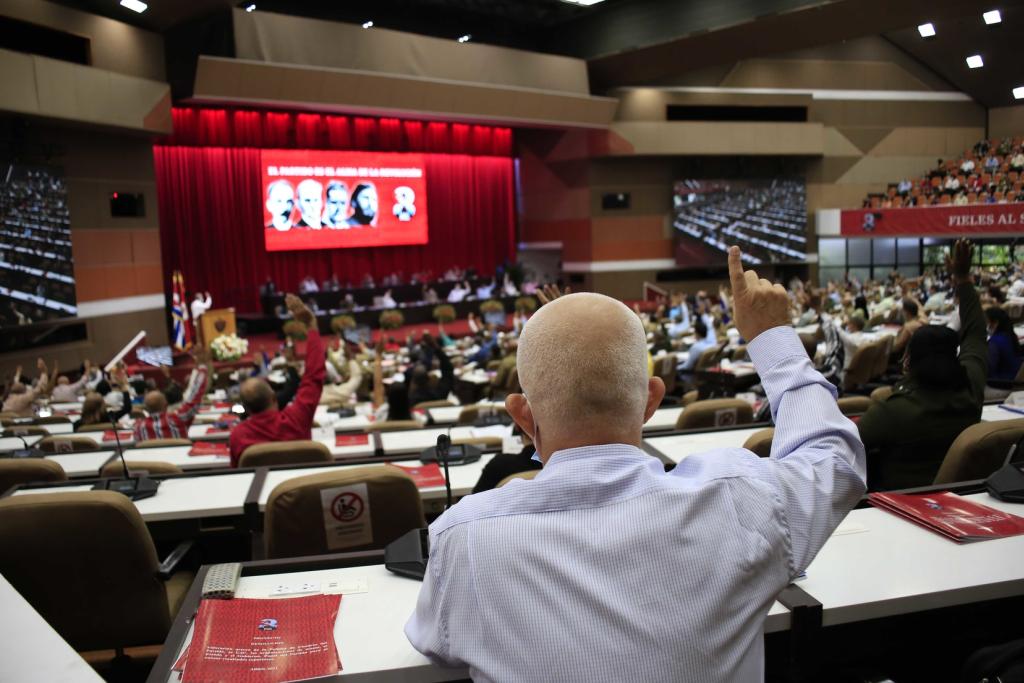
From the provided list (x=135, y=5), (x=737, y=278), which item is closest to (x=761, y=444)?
(x=737, y=278)

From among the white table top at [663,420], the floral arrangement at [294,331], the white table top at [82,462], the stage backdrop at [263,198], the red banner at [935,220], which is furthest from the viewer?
the red banner at [935,220]

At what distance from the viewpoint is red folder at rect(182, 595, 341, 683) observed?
63.8 inches

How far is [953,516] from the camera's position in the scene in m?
2.23

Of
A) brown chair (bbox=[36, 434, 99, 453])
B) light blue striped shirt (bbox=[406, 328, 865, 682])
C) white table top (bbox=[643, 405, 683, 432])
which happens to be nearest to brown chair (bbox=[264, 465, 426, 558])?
light blue striped shirt (bbox=[406, 328, 865, 682])

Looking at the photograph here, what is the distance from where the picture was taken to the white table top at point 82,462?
12.9 feet

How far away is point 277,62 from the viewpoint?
42.0 ft

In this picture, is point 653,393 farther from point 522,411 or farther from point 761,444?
point 761,444

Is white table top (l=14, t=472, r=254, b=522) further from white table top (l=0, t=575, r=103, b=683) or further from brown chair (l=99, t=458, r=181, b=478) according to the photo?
white table top (l=0, t=575, r=103, b=683)

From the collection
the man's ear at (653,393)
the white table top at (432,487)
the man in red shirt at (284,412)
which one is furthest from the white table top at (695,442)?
the man's ear at (653,393)

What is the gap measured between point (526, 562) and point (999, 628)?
1833 millimetres

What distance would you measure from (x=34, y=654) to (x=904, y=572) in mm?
1832

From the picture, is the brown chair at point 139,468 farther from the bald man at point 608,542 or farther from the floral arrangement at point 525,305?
the floral arrangement at point 525,305

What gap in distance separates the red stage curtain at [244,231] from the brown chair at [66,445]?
11184 mm

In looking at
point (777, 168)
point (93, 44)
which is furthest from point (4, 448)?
point (777, 168)
